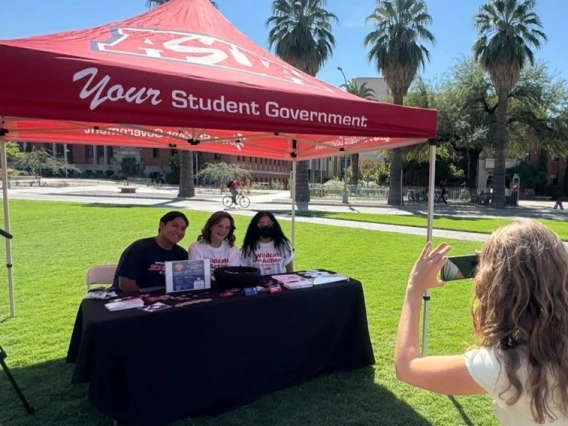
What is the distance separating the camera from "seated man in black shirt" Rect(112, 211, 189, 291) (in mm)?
3828

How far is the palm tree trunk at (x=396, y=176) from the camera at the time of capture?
2658cm

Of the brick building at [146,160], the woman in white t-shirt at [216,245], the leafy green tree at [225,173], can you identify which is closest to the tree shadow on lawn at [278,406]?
the woman in white t-shirt at [216,245]

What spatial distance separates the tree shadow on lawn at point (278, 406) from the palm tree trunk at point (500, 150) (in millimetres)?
25001

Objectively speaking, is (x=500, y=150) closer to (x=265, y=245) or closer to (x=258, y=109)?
(x=265, y=245)

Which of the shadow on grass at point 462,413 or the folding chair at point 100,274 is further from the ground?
the folding chair at point 100,274

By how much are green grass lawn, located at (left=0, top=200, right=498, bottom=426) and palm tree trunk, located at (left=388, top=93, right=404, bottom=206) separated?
1529cm

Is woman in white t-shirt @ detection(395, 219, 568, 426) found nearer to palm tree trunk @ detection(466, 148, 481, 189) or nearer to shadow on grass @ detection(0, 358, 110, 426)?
shadow on grass @ detection(0, 358, 110, 426)

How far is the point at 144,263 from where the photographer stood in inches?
154

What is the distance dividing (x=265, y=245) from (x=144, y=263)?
1.27 meters

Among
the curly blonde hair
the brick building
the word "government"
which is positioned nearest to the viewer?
the curly blonde hair

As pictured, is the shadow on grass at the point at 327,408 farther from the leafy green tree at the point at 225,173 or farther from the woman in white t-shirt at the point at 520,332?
the leafy green tree at the point at 225,173

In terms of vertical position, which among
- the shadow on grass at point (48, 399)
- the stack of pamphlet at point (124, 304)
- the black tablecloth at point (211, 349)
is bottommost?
the shadow on grass at point (48, 399)

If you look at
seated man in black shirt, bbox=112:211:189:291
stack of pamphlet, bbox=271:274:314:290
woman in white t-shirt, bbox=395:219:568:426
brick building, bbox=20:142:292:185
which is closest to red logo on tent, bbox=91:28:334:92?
seated man in black shirt, bbox=112:211:189:291

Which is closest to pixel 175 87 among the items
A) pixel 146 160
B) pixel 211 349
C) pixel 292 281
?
pixel 211 349
